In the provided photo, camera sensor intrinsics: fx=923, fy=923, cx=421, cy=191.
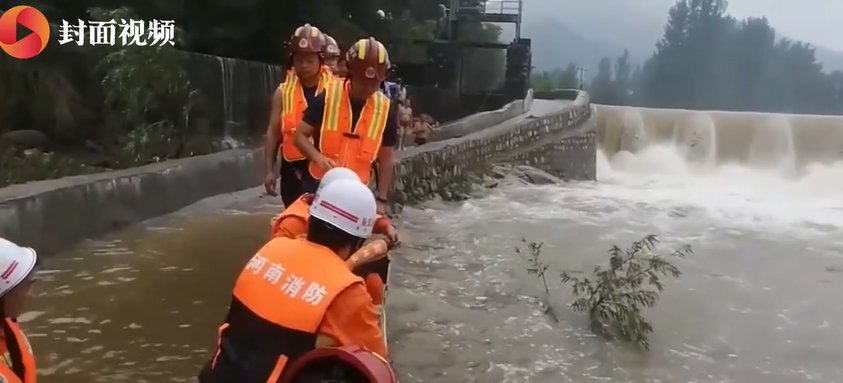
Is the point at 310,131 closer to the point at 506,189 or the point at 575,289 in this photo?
the point at 575,289

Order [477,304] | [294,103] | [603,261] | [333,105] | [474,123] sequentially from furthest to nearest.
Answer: [474,123] < [603,261] < [477,304] < [294,103] < [333,105]

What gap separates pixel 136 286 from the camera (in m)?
5.27

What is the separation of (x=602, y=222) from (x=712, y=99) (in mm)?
35331

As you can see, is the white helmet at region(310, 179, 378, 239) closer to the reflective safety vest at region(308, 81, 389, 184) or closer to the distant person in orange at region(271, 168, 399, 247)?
the distant person in orange at region(271, 168, 399, 247)

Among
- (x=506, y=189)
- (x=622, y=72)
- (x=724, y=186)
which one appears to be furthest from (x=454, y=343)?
(x=622, y=72)

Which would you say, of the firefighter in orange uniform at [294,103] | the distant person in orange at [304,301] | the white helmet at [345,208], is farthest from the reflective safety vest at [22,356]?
the firefighter in orange uniform at [294,103]

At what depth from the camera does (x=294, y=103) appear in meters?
4.71

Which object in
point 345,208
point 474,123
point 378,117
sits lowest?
point 474,123

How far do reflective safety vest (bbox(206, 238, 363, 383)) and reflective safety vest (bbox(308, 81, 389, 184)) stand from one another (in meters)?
1.59

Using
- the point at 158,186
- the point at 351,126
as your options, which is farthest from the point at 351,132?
the point at 158,186
